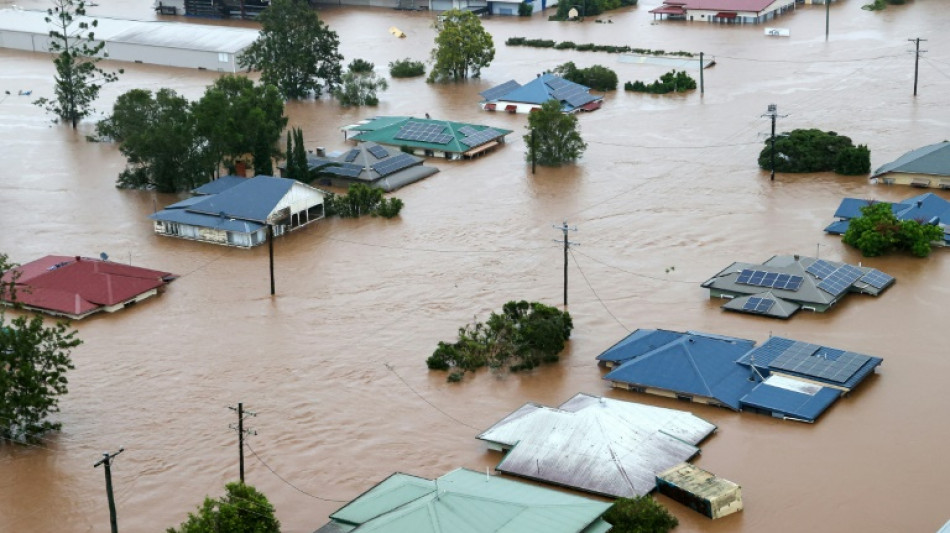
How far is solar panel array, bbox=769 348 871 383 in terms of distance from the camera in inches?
1302

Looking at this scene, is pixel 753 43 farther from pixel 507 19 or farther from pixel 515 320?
pixel 515 320

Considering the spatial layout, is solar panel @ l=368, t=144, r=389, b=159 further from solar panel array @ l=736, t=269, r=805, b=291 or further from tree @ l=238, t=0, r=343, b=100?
solar panel array @ l=736, t=269, r=805, b=291

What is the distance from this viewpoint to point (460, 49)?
6881 centimetres

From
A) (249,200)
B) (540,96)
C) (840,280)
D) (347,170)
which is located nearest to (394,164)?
(347,170)

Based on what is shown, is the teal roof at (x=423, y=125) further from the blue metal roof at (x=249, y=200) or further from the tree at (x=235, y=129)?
the blue metal roof at (x=249, y=200)

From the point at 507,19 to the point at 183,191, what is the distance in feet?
129

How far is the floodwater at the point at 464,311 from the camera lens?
2980cm

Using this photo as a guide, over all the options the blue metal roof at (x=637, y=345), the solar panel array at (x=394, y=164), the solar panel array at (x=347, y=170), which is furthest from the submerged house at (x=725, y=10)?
the blue metal roof at (x=637, y=345)

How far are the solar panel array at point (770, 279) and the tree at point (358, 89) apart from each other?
29870 millimetres

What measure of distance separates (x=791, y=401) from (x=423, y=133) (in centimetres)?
2793

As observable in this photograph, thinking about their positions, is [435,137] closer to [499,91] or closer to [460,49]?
[499,91]

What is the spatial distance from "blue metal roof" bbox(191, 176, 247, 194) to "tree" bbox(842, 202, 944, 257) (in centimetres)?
2147

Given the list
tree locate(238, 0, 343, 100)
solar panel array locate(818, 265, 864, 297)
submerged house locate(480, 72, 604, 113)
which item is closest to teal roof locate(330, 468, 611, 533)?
solar panel array locate(818, 265, 864, 297)

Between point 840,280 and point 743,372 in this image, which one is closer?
point 743,372
